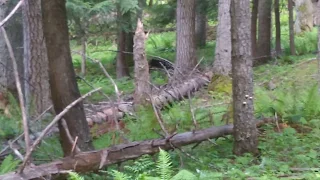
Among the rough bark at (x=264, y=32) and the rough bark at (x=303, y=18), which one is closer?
the rough bark at (x=264, y=32)

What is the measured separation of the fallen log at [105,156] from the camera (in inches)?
177

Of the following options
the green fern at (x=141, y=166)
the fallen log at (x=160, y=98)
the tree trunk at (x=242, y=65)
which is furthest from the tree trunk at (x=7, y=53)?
the tree trunk at (x=242, y=65)

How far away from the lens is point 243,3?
5504 millimetres

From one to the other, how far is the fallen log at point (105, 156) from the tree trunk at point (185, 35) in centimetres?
738

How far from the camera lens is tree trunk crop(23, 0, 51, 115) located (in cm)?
916

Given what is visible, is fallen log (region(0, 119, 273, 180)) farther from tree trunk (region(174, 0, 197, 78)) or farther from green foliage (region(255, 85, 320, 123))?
tree trunk (region(174, 0, 197, 78))

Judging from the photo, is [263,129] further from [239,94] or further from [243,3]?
[243,3]

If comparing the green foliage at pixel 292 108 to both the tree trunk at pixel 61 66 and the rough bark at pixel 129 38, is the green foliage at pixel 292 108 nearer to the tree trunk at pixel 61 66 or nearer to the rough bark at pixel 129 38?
the tree trunk at pixel 61 66

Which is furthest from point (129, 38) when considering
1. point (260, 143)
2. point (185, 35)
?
point (260, 143)

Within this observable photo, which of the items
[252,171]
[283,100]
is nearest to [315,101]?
[283,100]

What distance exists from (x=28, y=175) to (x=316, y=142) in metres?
3.71

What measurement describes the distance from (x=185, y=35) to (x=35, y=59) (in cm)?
511

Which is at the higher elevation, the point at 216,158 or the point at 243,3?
the point at 243,3

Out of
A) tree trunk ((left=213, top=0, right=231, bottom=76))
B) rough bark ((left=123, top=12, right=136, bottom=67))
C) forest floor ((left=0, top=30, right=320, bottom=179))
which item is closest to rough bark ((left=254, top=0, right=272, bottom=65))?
tree trunk ((left=213, top=0, right=231, bottom=76))
